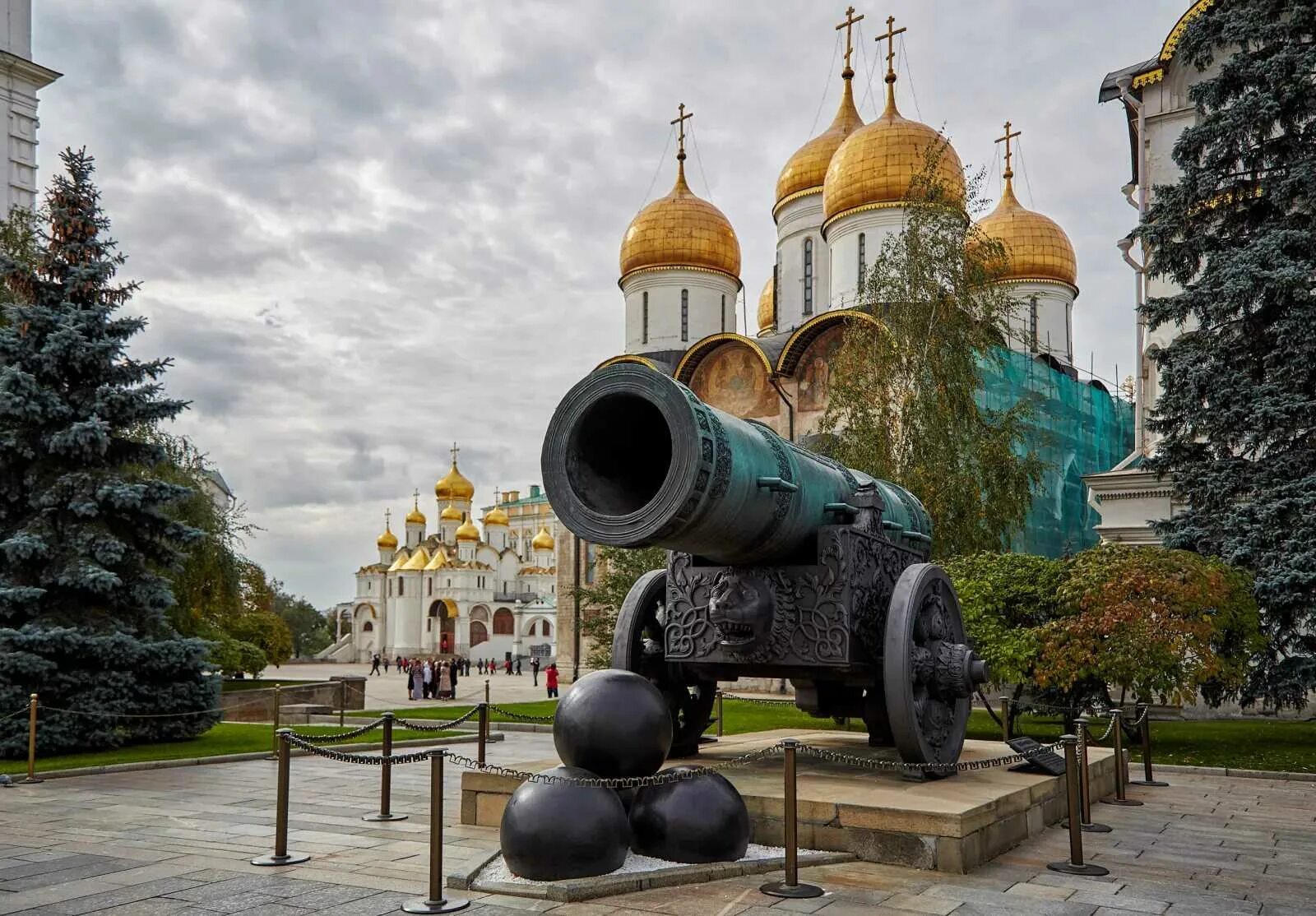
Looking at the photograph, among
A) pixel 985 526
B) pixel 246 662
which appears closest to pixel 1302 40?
pixel 985 526

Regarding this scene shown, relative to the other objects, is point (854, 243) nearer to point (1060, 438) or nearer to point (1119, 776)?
point (1060, 438)

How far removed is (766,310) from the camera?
4266 cm

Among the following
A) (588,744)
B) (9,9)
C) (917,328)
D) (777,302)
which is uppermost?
(9,9)

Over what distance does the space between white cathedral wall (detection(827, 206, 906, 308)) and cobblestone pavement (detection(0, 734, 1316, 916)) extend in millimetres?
22291

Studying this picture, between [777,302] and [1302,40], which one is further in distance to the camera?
[777,302]

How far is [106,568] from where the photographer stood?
1255cm

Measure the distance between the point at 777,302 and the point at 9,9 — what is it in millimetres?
22644

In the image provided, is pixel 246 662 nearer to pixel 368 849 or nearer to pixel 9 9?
pixel 9 9

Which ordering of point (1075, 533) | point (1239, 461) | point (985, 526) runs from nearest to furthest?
point (1239, 461), point (985, 526), point (1075, 533)

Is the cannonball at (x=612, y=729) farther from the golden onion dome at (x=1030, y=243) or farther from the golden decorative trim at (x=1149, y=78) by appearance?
the golden onion dome at (x=1030, y=243)

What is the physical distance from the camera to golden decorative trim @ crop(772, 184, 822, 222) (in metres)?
36.1

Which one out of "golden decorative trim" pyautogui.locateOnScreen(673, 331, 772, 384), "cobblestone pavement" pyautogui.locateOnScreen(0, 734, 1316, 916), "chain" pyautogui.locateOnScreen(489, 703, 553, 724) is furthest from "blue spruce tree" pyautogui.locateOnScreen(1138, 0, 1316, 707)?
"golden decorative trim" pyautogui.locateOnScreen(673, 331, 772, 384)

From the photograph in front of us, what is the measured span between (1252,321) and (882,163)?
1758 centimetres

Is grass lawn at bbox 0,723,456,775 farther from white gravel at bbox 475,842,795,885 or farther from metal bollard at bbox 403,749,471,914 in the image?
metal bollard at bbox 403,749,471,914
